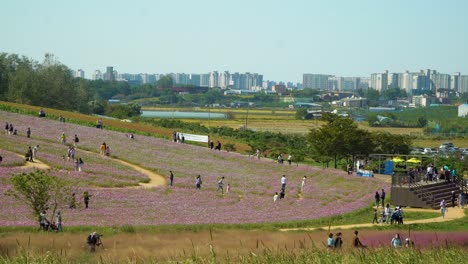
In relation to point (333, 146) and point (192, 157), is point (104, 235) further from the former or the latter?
point (333, 146)

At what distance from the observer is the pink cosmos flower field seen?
45562 mm

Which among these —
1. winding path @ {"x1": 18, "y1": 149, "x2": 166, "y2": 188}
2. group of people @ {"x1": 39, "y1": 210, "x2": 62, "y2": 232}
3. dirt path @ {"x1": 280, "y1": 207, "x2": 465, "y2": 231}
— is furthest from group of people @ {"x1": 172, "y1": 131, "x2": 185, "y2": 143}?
group of people @ {"x1": 39, "y1": 210, "x2": 62, "y2": 232}

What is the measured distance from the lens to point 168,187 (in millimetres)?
56281

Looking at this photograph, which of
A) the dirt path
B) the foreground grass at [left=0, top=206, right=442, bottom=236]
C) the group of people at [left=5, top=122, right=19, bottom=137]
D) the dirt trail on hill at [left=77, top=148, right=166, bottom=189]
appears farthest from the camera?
the group of people at [left=5, top=122, right=19, bottom=137]

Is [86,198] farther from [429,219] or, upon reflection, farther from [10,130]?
[10,130]


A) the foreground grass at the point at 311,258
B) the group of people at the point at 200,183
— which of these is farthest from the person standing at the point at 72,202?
the foreground grass at the point at 311,258

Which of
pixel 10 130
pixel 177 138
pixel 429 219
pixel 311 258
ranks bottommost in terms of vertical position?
pixel 429 219

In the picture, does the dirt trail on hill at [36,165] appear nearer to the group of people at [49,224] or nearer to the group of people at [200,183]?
the group of people at [200,183]

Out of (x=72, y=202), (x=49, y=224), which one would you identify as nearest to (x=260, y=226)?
(x=72, y=202)

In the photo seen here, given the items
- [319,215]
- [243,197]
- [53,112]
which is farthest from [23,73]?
[319,215]

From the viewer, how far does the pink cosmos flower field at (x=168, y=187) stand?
45.6 meters

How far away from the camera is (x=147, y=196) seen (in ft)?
171

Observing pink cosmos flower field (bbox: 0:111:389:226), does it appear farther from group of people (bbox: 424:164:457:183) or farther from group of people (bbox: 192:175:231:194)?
group of people (bbox: 424:164:457:183)

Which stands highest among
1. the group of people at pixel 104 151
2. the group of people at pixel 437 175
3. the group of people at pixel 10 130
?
the group of people at pixel 10 130
